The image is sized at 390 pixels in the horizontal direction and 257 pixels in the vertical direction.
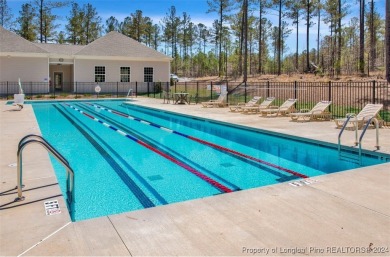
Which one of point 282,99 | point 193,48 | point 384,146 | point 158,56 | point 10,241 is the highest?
point 193,48

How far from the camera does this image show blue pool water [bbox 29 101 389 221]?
5887mm

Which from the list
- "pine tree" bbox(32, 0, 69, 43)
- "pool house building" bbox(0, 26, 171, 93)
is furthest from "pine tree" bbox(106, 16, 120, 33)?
"pool house building" bbox(0, 26, 171, 93)

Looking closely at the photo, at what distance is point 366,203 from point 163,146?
6.31 metres

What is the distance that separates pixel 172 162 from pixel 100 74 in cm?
2508

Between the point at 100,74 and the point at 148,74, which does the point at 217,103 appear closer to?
the point at 148,74

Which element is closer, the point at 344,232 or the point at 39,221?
the point at 344,232

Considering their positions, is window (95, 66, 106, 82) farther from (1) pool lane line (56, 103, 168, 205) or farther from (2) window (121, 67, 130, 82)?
(1) pool lane line (56, 103, 168, 205)

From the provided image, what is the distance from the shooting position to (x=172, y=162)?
8055 mm

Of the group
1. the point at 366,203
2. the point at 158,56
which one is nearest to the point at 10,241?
the point at 366,203

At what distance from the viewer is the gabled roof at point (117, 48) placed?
30616 millimetres

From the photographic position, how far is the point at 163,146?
987 centimetres

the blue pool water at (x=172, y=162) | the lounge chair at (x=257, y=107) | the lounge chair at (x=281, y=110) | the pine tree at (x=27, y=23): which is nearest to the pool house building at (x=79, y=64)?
the pine tree at (x=27, y=23)

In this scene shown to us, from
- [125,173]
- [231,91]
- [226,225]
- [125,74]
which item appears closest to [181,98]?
[231,91]

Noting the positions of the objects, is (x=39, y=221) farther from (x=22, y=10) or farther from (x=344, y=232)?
(x=22, y=10)
